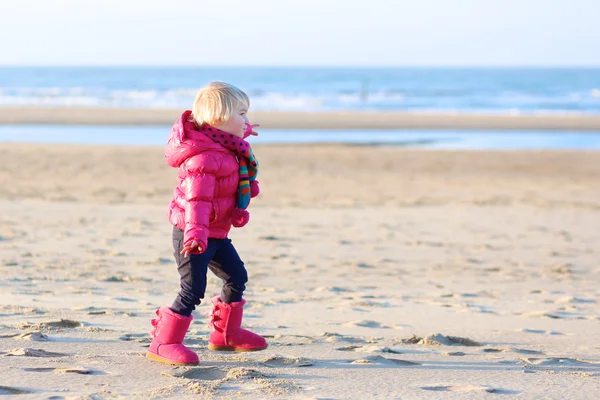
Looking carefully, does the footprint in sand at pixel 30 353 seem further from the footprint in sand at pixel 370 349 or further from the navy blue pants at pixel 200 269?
the footprint in sand at pixel 370 349

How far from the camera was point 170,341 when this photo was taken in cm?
372

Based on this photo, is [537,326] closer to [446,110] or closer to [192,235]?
[192,235]

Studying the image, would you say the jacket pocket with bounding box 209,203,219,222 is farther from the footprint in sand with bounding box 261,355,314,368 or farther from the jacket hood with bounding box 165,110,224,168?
the footprint in sand with bounding box 261,355,314,368

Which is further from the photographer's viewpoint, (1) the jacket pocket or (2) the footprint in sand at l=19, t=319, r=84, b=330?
(2) the footprint in sand at l=19, t=319, r=84, b=330

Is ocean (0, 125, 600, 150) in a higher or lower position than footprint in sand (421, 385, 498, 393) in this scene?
higher

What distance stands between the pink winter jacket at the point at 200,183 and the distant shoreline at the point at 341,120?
23.5 metres

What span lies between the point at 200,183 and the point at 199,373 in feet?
2.61

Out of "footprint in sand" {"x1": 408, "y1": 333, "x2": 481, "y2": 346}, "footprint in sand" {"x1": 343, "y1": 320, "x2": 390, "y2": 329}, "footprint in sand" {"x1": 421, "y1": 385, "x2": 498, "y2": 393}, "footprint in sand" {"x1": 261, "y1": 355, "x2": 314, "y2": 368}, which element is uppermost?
"footprint in sand" {"x1": 343, "y1": 320, "x2": 390, "y2": 329}

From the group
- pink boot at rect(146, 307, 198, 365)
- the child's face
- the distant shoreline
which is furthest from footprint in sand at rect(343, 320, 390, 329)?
the distant shoreline

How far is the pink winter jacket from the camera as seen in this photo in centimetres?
353

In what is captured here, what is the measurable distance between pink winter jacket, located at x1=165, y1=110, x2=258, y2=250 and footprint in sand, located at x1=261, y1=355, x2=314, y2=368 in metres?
0.59

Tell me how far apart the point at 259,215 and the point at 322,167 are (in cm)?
587

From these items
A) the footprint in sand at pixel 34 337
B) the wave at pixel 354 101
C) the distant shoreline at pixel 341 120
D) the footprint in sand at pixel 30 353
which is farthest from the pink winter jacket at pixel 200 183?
the wave at pixel 354 101

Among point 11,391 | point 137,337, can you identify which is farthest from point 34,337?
point 11,391
